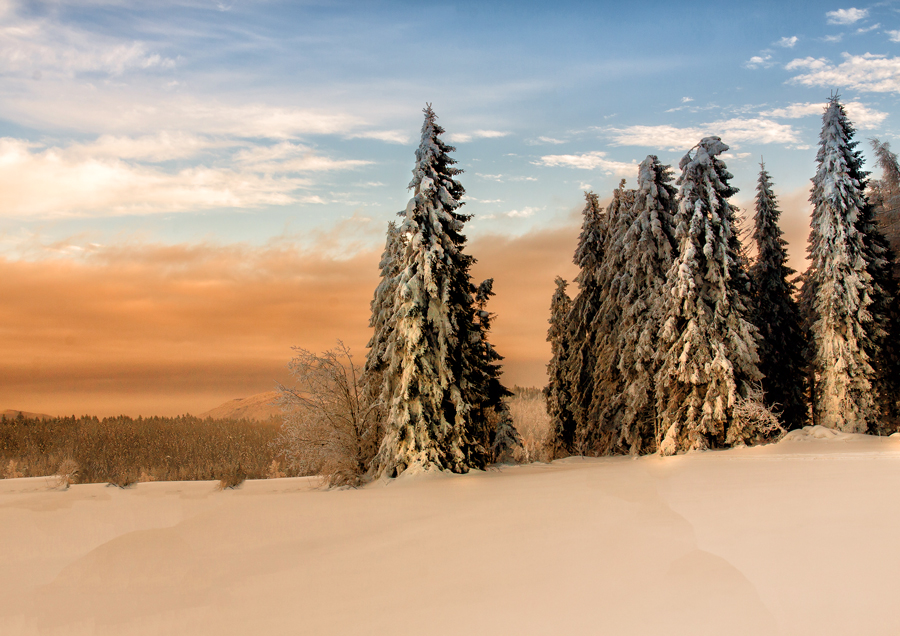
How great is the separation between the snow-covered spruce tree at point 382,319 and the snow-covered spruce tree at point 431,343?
0.73 m

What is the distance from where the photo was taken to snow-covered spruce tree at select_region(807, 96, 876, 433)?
29.7 metres

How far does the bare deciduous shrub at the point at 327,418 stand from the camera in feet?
67.8

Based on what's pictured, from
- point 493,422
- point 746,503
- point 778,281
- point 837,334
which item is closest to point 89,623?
point 746,503

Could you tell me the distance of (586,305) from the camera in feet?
117

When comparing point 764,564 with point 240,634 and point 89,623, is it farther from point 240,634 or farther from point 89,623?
point 89,623

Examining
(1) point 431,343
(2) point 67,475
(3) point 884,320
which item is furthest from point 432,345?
(3) point 884,320

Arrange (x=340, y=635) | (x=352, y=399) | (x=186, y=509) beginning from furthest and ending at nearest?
(x=352, y=399) < (x=186, y=509) < (x=340, y=635)

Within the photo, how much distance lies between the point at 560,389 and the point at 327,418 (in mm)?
21161

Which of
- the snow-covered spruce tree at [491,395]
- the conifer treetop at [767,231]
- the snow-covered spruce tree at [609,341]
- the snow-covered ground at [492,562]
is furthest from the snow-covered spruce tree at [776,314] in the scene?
the snow-covered ground at [492,562]

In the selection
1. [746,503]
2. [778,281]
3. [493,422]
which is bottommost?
[493,422]

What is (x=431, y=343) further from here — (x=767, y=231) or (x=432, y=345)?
(x=767, y=231)

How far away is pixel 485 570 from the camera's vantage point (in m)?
6.98

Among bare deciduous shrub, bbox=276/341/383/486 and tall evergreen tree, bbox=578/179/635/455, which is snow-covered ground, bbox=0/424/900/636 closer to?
bare deciduous shrub, bbox=276/341/383/486

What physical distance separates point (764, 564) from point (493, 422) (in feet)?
62.7
